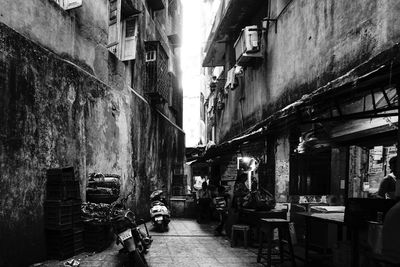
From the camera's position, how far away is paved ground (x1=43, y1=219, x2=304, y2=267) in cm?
788

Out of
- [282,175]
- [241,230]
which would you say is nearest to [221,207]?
[282,175]

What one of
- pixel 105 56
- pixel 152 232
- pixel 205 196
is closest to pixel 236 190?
pixel 152 232

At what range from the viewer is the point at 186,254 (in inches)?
356

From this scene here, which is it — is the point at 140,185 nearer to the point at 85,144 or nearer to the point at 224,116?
the point at 85,144

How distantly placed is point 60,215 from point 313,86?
22.9 ft

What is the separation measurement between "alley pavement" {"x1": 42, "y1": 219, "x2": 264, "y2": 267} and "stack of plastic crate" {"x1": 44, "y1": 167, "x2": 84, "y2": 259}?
11.7 inches

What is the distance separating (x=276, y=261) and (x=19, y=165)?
19.2 feet

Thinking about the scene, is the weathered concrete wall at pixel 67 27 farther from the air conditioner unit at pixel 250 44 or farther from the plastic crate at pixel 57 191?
the air conditioner unit at pixel 250 44

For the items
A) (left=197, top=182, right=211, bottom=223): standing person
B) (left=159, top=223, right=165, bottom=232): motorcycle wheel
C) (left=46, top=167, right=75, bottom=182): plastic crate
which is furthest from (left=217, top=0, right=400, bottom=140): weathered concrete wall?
(left=46, top=167, right=75, bottom=182): plastic crate

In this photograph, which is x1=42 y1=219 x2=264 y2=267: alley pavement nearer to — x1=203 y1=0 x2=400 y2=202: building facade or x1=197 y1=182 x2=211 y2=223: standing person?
x1=203 y1=0 x2=400 y2=202: building facade

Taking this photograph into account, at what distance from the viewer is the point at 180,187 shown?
932 inches

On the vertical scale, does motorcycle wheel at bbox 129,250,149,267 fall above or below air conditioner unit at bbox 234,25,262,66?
below

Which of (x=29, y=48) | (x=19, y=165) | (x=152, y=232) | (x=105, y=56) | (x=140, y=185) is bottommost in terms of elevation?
(x=152, y=232)

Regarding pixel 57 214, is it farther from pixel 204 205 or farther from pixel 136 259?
pixel 204 205
